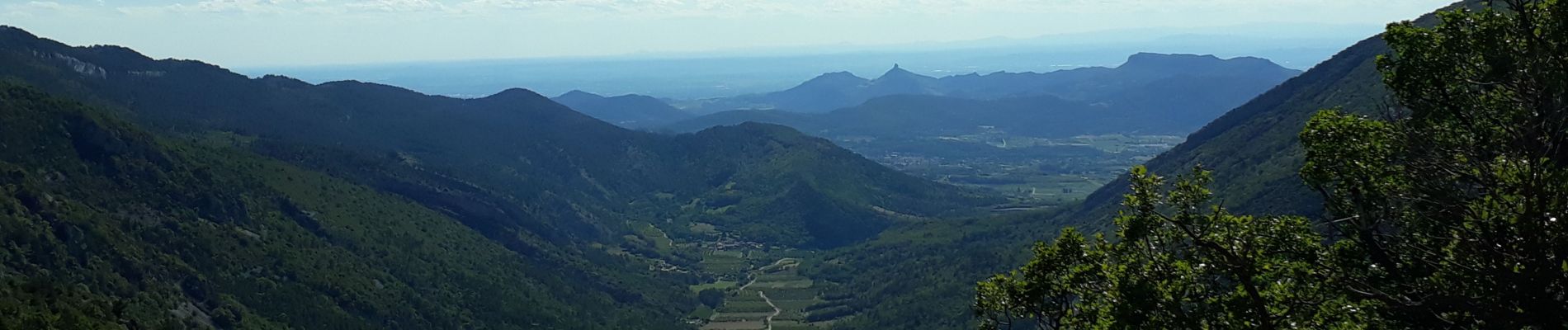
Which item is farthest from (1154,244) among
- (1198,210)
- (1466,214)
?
(1466,214)

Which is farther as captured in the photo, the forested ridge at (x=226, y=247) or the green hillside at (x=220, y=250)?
the forested ridge at (x=226, y=247)

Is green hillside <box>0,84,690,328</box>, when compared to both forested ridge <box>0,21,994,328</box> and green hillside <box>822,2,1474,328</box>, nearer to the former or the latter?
forested ridge <box>0,21,994,328</box>

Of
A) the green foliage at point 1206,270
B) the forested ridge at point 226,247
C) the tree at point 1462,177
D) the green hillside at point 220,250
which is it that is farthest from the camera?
the forested ridge at point 226,247

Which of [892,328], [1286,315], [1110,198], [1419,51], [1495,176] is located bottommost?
[892,328]

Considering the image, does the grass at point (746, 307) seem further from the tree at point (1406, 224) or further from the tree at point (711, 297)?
the tree at point (1406, 224)

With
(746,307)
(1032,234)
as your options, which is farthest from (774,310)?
(1032,234)

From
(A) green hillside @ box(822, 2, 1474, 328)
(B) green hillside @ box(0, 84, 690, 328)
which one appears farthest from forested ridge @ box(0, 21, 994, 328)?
(A) green hillside @ box(822, 2, 1474, 328)

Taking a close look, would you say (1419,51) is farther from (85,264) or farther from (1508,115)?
(85,264)

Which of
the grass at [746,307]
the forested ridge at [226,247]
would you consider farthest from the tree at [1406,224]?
the grass at [746,307]
